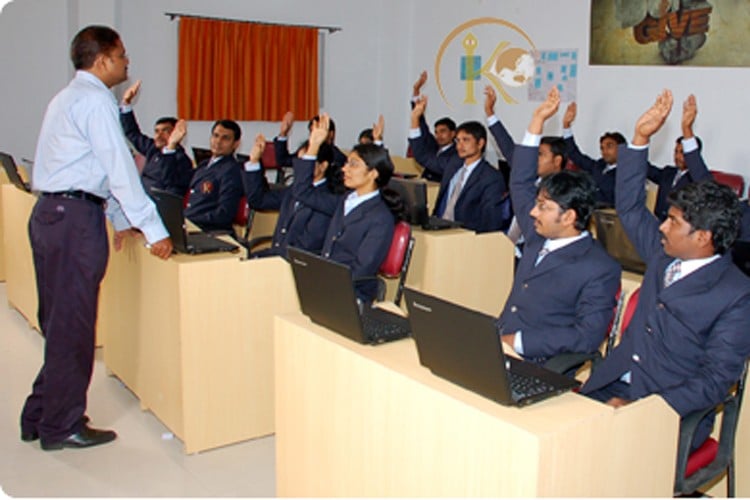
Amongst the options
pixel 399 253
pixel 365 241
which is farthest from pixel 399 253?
pixel 365 241

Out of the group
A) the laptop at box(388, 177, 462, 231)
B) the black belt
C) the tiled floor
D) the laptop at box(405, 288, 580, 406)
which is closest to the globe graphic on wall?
the laptop at box(388, 177, 462, 231)

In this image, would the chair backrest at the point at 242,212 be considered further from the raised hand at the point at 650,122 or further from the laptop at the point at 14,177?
the raised hand at the point at 650,122

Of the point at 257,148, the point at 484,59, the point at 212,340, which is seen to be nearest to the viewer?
Result: the point at 212,340

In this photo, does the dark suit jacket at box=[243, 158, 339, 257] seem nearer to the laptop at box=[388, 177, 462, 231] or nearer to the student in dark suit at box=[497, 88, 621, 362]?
the laptop at box=[388, 177, 462, 231]

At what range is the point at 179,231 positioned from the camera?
331 centimetres

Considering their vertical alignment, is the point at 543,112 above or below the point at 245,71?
below

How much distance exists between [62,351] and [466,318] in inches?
81.8

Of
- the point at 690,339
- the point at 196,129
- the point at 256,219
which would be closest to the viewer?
the point at 690,339

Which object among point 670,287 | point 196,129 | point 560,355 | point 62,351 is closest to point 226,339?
point 62,351

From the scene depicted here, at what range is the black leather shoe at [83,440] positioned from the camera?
3.30 m

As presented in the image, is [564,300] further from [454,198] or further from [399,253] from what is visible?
[454,198]

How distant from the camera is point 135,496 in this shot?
2.96 metres

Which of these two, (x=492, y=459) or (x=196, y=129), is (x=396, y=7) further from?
(x=492, y=459)

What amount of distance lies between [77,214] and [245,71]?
21.2ft
